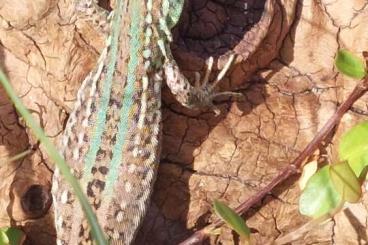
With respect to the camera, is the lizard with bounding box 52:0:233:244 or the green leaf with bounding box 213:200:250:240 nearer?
the green leaf with bounding box 213:200:250:240

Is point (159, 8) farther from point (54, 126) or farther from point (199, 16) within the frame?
point (54, 126)

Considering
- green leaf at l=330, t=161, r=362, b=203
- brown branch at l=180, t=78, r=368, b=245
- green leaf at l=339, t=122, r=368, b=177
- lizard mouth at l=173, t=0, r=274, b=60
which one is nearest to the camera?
green leaf at l=330, t=161, r=362, b=203

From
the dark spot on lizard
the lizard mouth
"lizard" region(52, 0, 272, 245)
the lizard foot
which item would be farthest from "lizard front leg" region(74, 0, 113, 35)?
the dark spot on lizard

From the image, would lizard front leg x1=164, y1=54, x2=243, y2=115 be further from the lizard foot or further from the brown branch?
the brown branch

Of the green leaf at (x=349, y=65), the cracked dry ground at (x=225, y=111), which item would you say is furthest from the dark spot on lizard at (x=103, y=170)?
the green leaf at (x=349, y=65)

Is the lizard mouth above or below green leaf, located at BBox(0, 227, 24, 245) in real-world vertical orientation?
above

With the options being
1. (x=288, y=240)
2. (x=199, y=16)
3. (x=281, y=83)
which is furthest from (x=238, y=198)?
(x=199, y=16)

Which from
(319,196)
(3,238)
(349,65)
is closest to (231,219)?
(319,196)

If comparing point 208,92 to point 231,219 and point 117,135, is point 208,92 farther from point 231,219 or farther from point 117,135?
point 231,219
